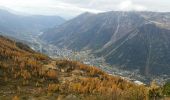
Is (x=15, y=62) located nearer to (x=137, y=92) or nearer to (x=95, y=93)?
(x=95, y=93)

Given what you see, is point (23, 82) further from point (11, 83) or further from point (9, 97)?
point (9, 97)

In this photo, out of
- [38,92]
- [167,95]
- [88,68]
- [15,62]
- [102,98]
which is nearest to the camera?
[102,98]

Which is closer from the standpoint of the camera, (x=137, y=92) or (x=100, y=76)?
(x=137, y=92)

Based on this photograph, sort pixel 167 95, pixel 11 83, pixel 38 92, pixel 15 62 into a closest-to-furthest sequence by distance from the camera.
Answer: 1. pixel 167 95
2. pixel 38 92
3. pixel 11 83
4. pixel 15 62

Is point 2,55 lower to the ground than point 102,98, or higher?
higher

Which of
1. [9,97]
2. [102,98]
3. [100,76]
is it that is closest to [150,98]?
[102,98]

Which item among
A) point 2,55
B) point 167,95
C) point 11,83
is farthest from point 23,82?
point 167,95
